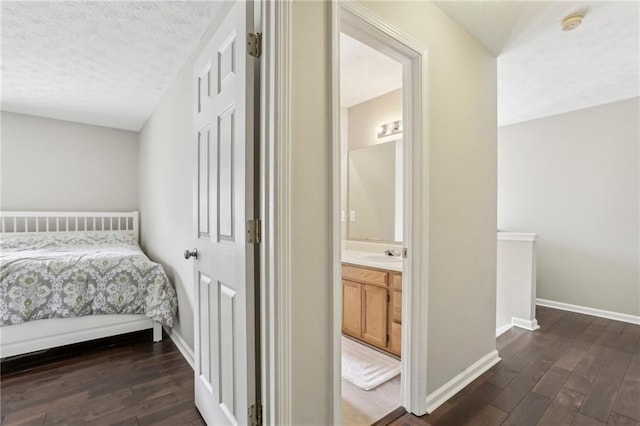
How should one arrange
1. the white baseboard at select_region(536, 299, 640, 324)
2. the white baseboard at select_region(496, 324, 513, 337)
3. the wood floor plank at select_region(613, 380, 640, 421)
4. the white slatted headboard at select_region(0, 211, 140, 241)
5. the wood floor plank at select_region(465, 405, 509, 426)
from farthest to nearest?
the white slatted headboard at select_region(0, 211, 140, 241)
the white baseboard at select_region(536, 299, 640, 324)
the white baseboard at select_region(496, 324, 513, 337)
the wood floor plank at select_region(613, 380, 640, 421)
the wood floor plank at select_region(465, 405, 509, 426)

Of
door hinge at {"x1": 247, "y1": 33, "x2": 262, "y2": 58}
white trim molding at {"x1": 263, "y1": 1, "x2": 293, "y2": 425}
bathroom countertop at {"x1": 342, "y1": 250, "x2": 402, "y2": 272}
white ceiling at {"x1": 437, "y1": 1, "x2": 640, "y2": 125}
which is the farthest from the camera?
bathroom countertop at {"x1": 342, "y1": 250, "x2": 402, "y2": 272}

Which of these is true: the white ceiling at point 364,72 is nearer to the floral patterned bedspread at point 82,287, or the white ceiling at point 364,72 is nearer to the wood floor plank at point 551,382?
the floral patterned bedspread at point 82,287

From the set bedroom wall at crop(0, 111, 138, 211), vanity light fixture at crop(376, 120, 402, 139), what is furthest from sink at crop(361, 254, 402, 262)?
bedroom wall at crop(0, 111, 138, 211)

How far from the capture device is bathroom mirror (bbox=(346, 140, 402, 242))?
2996 millimetres

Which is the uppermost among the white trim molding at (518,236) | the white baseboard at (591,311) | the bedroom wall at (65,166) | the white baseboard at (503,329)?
the bedroom wall at (65,166)

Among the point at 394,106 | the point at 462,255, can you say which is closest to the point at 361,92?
the point at 394,106

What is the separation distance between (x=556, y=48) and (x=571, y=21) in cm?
41

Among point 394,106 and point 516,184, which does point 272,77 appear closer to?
point 394,106

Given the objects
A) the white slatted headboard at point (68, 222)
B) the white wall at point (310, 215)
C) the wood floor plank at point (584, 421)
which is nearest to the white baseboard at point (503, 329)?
the wood floor plank at point (584, 421)

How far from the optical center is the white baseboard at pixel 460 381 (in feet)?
5.80

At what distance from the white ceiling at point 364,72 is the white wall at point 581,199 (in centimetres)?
235

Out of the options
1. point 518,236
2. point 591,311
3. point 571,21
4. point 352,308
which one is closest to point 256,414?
point 352,308

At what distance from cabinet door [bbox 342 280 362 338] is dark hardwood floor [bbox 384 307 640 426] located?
0.98 m

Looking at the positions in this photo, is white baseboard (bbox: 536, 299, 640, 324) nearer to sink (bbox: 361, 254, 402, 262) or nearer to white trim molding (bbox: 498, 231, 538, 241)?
white trim molding (bbox: 498, 231, 538, 241)
